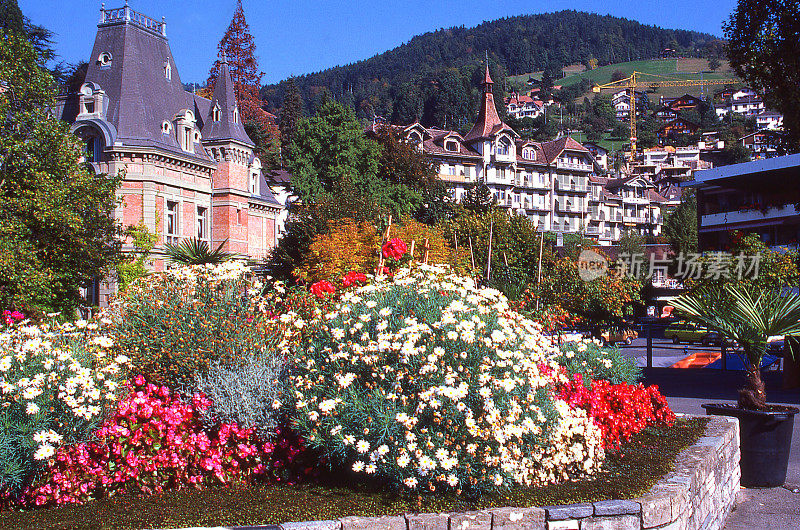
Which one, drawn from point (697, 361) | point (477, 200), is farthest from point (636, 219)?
point (697, 361)

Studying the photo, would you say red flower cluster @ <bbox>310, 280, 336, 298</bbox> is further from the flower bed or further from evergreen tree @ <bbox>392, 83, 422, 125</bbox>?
evergreen tree @ <bbox>392, 83, 422, 125</bbox>

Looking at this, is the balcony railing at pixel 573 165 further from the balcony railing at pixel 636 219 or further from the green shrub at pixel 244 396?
the green shrub at pixel 244 396

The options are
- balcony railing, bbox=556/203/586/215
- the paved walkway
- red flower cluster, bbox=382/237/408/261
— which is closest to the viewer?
the paved walkway

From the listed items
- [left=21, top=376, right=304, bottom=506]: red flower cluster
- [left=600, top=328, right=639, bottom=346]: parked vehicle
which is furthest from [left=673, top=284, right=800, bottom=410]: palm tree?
[left=600, top=328, right=639, bottom=346]: parked vehicle

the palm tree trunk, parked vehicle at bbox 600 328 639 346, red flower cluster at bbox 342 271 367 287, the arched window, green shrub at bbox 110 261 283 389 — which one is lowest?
parked vehicle at bbox 600 328 639 346

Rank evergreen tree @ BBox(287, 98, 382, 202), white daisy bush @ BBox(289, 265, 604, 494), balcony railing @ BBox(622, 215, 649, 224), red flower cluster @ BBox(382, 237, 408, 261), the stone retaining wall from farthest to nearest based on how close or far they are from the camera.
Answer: balcony railing @ BBox(622, 215, 649, 224) → evergreen tree @ BBox(287, 98, 382, 202) → red flower cluster @ BBox(382, 237, 408, 261) → white daisy bush @ BBox(289, 265, 604, 494) → the stone retaining wall

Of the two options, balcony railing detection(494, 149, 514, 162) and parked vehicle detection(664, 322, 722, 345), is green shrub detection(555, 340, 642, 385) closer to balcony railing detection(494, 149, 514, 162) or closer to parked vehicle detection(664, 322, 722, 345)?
parked vehicle detection(664, 322, 722, 345)

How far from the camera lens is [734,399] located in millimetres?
16484

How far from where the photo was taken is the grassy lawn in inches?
203

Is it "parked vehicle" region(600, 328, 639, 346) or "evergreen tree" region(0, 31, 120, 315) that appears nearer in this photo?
"evergreen tree" region(0, 31, 120, 315)

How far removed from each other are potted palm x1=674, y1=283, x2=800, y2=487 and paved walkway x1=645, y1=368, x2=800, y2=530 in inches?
13.2

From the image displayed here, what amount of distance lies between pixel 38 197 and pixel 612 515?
19.1 metres

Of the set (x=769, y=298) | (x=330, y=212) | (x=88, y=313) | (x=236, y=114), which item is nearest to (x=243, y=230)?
(x=236, y=114)

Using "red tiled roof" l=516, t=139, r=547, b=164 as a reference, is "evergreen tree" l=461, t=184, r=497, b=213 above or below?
below
